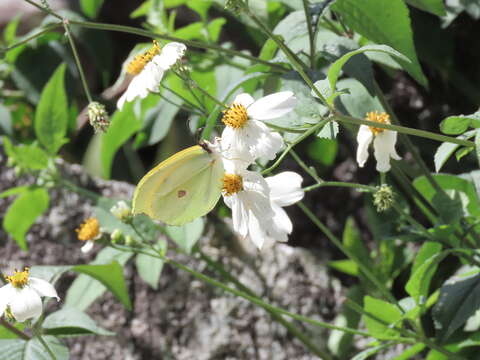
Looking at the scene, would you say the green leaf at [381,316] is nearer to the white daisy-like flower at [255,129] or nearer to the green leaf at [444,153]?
the green leaf at [444,153]

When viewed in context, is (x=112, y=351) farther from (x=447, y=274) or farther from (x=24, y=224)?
(x=447, y=274)

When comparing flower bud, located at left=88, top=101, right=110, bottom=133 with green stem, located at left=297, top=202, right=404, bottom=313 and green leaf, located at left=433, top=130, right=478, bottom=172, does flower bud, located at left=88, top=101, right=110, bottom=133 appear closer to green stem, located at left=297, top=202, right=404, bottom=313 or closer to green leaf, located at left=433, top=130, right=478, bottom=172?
green stem, located at left=297, top=202, right=404, bottom=313

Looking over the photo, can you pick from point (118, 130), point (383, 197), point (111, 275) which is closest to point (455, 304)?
point (383, 197)

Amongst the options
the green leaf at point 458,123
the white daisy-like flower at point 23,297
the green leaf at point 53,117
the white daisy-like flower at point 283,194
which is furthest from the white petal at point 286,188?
the green leaf at point 53,117

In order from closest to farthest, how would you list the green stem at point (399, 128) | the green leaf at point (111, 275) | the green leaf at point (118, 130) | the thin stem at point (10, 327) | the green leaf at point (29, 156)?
1. the green stem at point (399, 128)
2. the thin stem at point (10, 327)
3. the green leaf at point (111, 275)
4. the green leaf at point (29, 156)
5. the green leaf at point (118, 130)

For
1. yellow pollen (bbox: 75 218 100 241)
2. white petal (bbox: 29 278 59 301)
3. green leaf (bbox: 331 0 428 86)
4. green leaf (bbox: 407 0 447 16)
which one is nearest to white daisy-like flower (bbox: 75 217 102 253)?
yellow pollen (bbox: 75 218 100 241)

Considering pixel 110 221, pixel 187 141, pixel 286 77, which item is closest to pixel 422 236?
pixel 286 77
